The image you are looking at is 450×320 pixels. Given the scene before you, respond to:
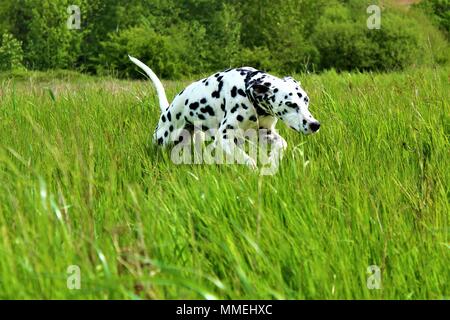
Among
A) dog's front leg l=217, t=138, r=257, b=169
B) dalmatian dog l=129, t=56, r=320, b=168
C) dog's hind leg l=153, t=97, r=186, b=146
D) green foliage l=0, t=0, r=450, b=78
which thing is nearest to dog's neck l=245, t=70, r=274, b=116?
dalmatian dog l=129, t=56, r=320, b=168

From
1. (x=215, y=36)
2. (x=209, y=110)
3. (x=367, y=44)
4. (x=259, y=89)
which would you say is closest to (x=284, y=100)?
(x=259, y=89)

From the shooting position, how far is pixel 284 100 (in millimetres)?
2857

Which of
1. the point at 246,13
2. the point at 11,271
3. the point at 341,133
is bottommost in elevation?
the point at 11,271

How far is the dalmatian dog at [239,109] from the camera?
285 cm

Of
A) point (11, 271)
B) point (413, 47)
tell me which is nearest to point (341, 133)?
point (11, 271)

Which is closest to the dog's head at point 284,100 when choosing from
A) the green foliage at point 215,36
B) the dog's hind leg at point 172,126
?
the dog's hind leg at point 172,126

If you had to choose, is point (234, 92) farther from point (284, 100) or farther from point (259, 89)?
point (284, 100)


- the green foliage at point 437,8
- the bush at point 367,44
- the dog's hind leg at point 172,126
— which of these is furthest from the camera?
the green foliage at point 437,8

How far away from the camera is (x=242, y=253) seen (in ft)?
5.96

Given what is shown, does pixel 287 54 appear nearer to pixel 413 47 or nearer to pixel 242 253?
pixel 413 47

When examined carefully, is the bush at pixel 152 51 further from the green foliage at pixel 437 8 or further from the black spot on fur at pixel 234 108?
the black spot on fur at pixel 234 108

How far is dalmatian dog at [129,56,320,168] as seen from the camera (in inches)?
112

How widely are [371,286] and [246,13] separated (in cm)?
1701

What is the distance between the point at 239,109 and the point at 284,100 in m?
0.28
